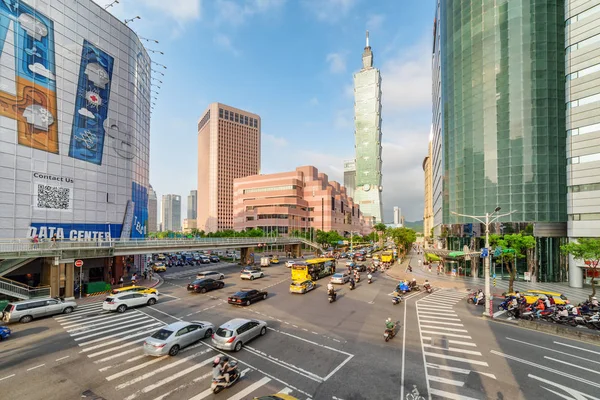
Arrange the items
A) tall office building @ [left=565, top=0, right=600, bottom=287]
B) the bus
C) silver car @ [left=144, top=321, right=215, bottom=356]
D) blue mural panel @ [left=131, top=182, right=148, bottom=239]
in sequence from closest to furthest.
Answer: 1. silver car @ [left=144, top=321, right=215, bottom=356]
2. the bus
3. tall office building @ [left=565, top=0, right=600, bottom=287]
4. blue mural panel @ [left=131, top=182, right=148, bottom=239]

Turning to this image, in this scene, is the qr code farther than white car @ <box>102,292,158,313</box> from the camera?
Yes

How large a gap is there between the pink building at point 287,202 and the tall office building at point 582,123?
7743 centimetres

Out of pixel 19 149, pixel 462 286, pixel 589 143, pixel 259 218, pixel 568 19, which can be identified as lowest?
pixel 462 286

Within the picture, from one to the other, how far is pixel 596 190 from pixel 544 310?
27.8m

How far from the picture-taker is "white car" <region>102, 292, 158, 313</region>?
24656mm

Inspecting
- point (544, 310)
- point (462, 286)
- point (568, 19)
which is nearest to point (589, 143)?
point (568, 19)

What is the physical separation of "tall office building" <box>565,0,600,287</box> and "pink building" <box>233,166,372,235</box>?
77426 millimetres

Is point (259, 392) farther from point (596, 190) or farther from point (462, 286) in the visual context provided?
point (596, 190)

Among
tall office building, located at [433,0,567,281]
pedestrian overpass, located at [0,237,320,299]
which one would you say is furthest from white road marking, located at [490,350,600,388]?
tall office building, located at [433,0,567,281]

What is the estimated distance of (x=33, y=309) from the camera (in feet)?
74.3

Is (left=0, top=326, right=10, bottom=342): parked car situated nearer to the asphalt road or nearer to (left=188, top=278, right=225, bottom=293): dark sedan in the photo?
the asphalt road

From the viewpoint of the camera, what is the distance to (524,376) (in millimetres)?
14000

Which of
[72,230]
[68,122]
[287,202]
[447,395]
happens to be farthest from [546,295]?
[287,202]

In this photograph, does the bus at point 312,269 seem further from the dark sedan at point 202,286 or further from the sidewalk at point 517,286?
the sidewalk at point 517,286
